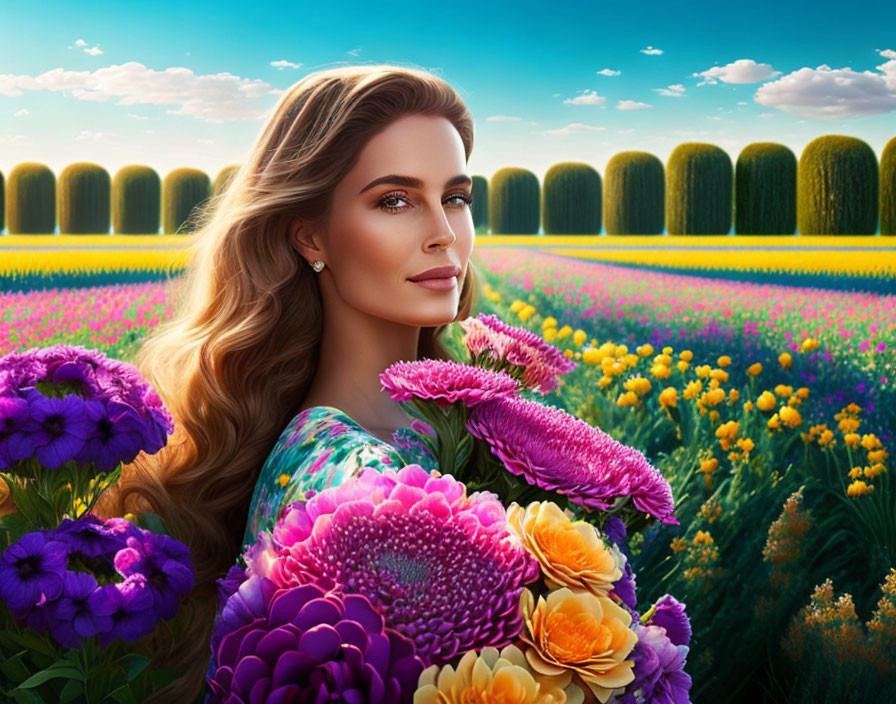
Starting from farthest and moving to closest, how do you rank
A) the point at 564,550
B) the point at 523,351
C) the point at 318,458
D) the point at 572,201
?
the point at 572,201
the point at 523,351
the point at 318,458
the point at 564,550

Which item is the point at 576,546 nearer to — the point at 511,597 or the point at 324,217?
the point at 511,597

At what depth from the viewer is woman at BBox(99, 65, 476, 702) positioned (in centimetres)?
179

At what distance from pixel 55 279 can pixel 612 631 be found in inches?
86.6

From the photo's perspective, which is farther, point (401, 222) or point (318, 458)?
point (401, 222)

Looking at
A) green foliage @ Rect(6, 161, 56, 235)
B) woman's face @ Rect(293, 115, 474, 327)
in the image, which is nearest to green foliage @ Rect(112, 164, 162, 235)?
green foliage @ Rect(6, 161, 56, 235)

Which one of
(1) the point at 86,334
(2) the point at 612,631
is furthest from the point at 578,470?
(1) the point at 86,334

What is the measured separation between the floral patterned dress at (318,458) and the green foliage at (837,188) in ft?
10.3

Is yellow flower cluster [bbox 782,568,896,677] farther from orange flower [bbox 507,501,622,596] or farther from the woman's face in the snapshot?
orange flower [bbox 507,501,622,596]

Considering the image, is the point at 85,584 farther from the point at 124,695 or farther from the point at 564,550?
the point at 564,550

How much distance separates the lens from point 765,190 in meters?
4.52

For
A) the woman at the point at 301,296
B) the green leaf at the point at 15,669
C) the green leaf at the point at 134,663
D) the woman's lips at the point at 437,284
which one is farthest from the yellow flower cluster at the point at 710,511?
the green leaf at the point at 15,669

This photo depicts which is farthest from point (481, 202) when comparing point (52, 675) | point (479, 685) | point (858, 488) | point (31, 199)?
point (479, 685)

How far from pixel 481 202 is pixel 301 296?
225 cm

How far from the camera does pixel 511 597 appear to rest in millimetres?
920
